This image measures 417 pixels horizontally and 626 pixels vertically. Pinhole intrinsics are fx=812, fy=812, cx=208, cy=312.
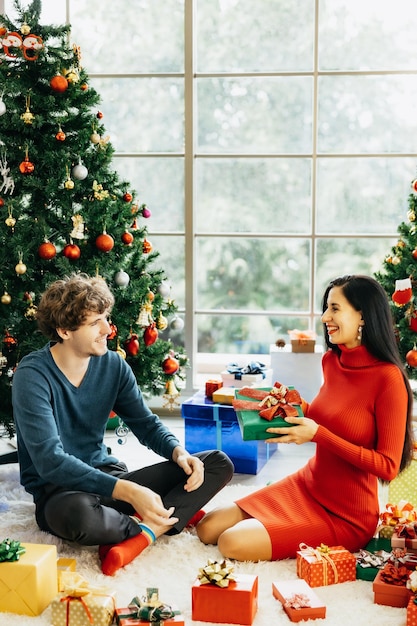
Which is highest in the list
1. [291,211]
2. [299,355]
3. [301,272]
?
[291,211]

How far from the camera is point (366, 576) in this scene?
2.63 meters

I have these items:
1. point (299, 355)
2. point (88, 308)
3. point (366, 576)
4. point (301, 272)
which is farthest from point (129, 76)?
point (366, 576)

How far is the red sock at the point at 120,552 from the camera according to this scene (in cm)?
267

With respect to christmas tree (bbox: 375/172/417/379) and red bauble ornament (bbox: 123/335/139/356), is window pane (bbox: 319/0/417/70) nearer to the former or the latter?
christmas tree (bbox: 375/172/417/379)

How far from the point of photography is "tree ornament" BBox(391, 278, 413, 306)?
373 cm

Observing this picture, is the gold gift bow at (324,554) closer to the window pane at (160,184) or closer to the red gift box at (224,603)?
the red gift box at (224,603)

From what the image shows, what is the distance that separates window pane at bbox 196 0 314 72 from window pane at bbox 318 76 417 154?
25cm

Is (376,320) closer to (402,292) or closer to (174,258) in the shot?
(402,292)

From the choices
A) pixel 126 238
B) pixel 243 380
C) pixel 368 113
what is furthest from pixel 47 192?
pixel 368 113

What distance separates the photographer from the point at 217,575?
236cm

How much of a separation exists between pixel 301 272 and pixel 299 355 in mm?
718

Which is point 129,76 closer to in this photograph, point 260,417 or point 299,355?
point 299,355

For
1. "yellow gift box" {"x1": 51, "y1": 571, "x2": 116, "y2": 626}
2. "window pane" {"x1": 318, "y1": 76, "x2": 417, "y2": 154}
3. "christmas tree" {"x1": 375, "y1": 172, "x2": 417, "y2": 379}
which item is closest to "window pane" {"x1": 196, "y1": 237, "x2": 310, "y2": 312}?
"window pane" {"x1": 318, "y1": 76, "x2": 417, "y2": 154}

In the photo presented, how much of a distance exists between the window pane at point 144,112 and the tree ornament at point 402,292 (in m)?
1.76
